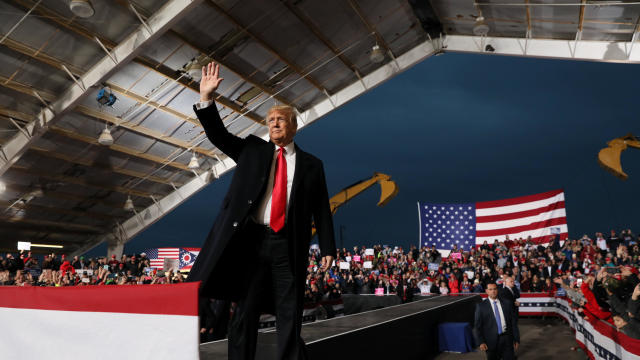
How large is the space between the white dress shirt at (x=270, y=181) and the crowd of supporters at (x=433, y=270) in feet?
29.0

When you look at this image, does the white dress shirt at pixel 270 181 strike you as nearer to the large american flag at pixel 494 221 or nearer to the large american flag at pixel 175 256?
the large american flag at pixel 494 221

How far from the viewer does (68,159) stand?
18750 mm

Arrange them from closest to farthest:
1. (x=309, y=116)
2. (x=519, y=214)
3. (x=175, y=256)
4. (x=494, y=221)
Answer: (x=519, y=214) < (x=494, y=221) < (x=309, y=116) < (x=175, y=256)

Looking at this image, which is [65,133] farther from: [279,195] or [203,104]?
[279,195]

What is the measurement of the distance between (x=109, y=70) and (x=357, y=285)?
11.1m

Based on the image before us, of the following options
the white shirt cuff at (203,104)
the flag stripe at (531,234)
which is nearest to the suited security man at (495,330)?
the white shirt cuff at (203,104)

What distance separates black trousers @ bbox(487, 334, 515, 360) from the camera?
5805mm

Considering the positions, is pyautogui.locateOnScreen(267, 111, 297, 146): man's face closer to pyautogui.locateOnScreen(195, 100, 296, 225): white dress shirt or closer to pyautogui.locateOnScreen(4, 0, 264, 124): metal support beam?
pyautogui.locateOnScreen(195, 100, 296, 225): white dress shirt

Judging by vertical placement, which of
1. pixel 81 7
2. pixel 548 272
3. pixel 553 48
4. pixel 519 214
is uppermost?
pixel 553 48

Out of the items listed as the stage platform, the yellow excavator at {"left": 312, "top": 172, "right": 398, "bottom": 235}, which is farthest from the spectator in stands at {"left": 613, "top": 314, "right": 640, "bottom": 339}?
the yellow excavator at {"left": 312, "top": 172, "right": 398, "bottom": 235}

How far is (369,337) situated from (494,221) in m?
16.3

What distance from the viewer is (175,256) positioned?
84.7 feet

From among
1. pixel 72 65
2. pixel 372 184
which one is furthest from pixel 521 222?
pixel 72 65

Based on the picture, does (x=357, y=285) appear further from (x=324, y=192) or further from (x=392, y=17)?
(x=324, y=192)
